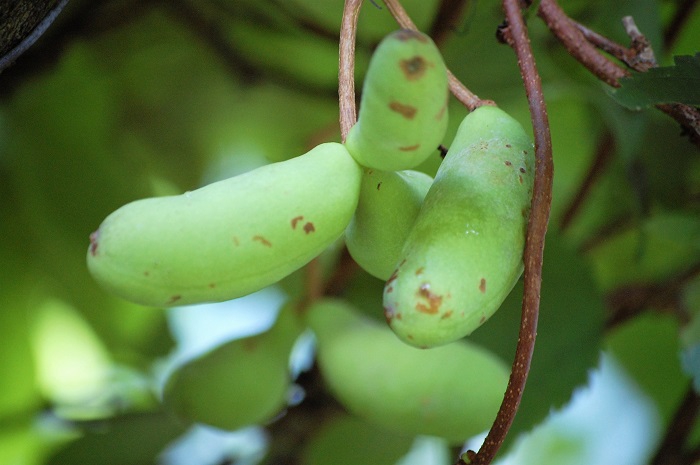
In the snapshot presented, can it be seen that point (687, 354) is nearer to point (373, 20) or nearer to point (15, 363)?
point (373, 20)

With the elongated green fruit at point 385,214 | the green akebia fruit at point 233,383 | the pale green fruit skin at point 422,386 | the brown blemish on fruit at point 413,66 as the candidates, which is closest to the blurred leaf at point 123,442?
the green akebia fruit at point 233,383

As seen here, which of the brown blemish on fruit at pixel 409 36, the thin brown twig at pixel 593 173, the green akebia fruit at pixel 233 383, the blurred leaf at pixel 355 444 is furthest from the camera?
the thin brown twig at pixel 593 173

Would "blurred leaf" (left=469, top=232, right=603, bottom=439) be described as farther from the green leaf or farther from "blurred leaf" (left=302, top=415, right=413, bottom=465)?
the green leaf

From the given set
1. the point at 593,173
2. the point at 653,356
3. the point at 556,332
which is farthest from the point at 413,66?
the point at 653,356

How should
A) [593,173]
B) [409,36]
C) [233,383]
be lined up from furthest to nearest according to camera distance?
[593,173]
[233,383]
[409,36]

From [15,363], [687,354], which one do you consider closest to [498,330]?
[687,354]

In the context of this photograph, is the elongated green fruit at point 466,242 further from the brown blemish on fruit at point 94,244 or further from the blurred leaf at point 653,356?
the blurred leaf at point 653,356

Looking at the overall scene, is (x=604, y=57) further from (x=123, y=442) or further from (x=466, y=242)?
(x=123, y=442)
